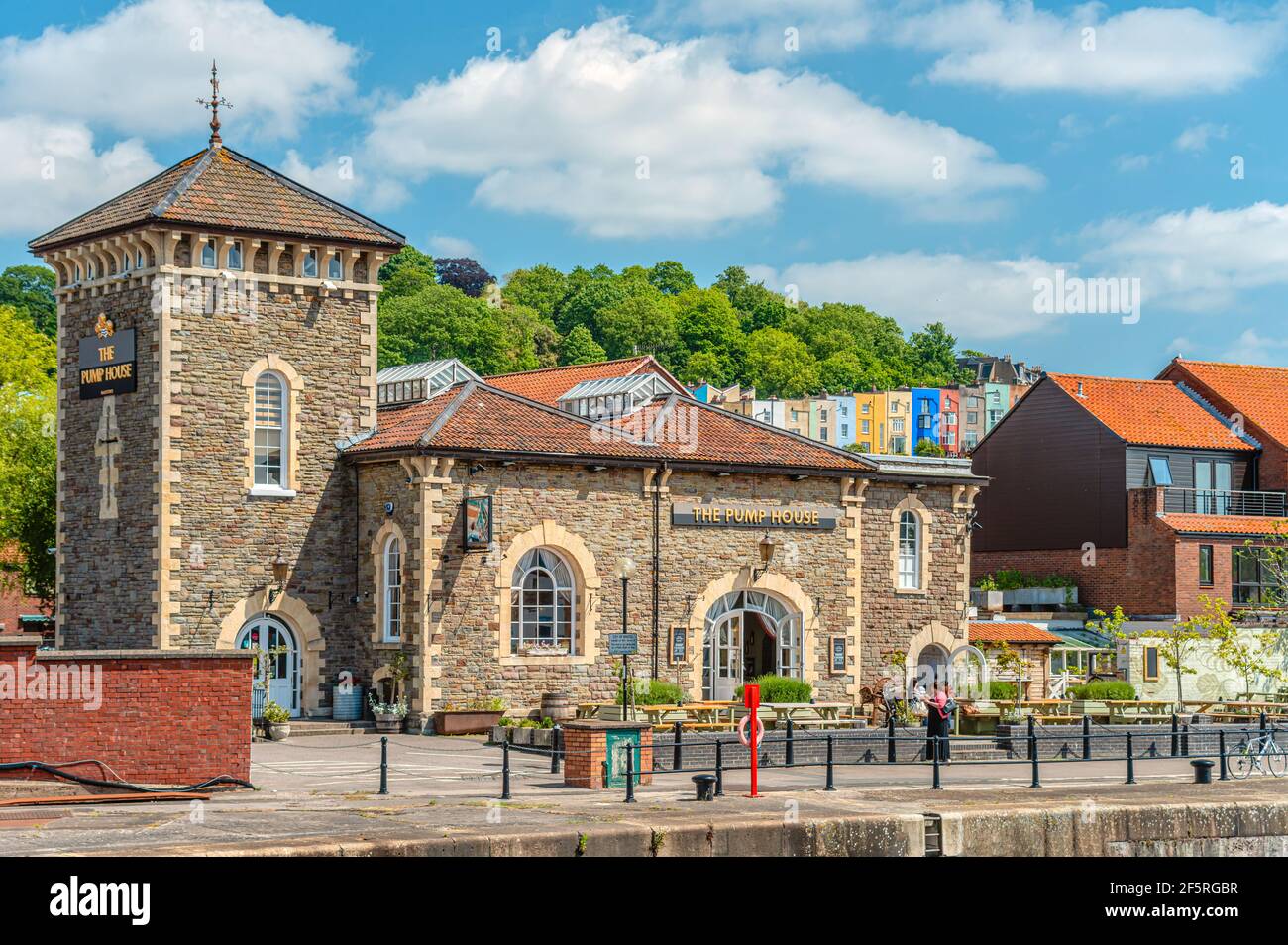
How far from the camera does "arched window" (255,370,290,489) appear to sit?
119ft

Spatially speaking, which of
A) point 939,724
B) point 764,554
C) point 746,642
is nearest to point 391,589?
point 764,554

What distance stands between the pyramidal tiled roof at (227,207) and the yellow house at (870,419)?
3979 inches

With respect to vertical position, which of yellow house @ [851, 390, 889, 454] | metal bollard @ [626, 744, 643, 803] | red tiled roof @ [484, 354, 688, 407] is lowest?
metal bollard @ [626, 744, 643, 803]

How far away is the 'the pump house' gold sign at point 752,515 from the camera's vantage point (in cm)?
3834

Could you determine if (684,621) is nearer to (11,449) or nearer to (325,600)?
(325,600)

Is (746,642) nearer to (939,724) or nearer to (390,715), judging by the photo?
(390,715)

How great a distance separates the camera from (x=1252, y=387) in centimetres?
5972

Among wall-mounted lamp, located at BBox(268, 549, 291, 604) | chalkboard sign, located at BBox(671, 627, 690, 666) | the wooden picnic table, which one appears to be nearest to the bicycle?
the wooden picnic table

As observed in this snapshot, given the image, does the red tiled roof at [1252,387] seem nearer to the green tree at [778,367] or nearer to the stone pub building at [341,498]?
the stone pub building at [341,498]

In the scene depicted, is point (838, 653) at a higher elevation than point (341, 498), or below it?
below

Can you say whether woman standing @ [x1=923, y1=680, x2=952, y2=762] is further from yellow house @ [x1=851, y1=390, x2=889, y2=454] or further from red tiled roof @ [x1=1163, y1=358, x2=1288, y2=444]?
yellow house @ [x1=851, y1=390, x2=889, y2=454]

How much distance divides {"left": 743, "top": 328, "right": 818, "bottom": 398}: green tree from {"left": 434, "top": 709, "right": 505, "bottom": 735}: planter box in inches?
4163

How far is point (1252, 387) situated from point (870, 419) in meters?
78.6
